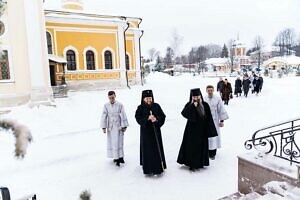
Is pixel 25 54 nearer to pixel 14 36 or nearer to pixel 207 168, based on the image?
pixel 14 36

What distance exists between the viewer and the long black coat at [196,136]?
458 centimetres

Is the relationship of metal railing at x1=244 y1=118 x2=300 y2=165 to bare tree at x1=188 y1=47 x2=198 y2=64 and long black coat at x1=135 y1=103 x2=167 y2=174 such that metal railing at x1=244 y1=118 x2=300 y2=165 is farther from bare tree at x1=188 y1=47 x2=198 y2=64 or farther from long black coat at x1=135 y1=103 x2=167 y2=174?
bare tree at x1=188 y1=47 x2=198 y2=64

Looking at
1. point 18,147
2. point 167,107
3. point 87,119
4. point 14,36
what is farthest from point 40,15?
point 18,147

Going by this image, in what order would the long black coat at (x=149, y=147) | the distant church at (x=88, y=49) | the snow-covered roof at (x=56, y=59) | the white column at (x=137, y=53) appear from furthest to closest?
the white column at (x=137, y=53) → the distant church at (x=88, y=49) → the snow-covered roof at (x=56, y=59) → the long black coat at (x=149, y=147)

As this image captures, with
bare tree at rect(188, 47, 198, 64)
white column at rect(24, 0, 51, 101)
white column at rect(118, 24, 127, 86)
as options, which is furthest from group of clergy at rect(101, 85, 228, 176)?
bare tree at rect(188, 47, 198, 64)

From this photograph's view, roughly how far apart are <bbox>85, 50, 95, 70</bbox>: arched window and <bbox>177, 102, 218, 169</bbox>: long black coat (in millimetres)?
16997

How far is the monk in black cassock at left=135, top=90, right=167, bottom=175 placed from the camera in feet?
14.8

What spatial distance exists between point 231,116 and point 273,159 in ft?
21.5

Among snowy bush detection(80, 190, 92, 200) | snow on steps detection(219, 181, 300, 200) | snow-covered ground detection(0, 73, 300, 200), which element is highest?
snowy bush detection(80, 190, 92, 200)

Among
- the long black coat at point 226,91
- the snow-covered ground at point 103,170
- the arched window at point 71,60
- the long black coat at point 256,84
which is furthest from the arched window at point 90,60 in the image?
the snow-covered ground at point 103,170

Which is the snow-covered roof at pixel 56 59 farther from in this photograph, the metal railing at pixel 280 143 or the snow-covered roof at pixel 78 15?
the metal railing at pixel 280 143

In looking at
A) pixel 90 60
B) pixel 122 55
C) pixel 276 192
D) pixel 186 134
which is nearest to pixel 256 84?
pixel 122 55

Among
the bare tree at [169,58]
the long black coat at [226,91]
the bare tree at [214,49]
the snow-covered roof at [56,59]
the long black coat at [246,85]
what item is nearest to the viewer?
the long black coat at [226,91]

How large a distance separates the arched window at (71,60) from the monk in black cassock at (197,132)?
54.8 ft
